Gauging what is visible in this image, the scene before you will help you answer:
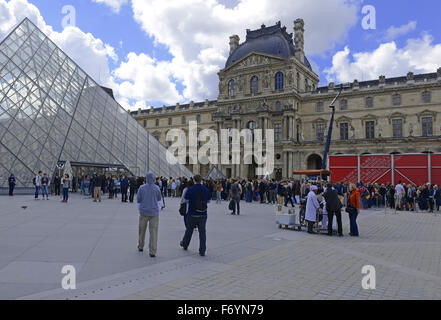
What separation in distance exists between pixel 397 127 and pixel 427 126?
3.27 meters

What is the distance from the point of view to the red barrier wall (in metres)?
20.6

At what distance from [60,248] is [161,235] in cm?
265

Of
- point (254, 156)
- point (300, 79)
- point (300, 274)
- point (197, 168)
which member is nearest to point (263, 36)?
point (300, 79)

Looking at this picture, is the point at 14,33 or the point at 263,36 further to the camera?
the point at 263,36

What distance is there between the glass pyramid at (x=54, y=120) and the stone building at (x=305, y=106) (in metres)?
21.9

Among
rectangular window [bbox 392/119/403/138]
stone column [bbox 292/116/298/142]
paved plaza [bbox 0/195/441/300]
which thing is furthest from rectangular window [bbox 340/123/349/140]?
paved plaza [bbox 0/195/441/300]

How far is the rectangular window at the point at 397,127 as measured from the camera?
43.4m

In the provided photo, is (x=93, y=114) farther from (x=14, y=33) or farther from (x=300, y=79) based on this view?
(x=300, y=79)

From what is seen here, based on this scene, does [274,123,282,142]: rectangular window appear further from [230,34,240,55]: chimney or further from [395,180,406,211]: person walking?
[395,180,406,211]: person walking

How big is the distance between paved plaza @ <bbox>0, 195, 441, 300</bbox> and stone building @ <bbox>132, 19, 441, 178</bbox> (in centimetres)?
3714

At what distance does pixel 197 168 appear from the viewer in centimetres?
5909

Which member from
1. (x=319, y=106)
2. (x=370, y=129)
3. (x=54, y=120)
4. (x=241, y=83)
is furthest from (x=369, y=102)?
(x=54, y=120)

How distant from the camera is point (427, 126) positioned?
4181cm
